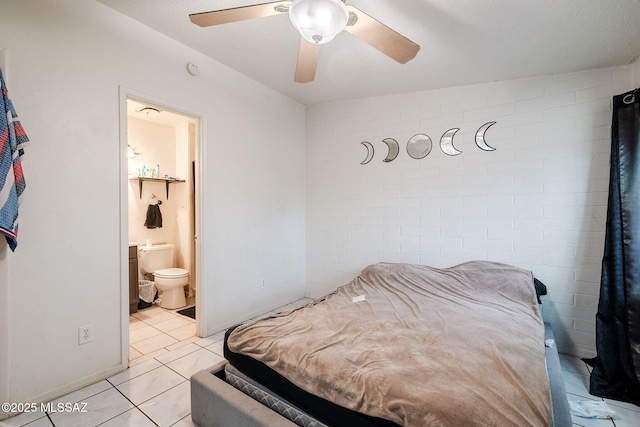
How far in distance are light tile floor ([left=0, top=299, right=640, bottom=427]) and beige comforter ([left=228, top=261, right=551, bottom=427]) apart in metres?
0.63

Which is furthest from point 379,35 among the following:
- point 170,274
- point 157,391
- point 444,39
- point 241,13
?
point 170,274

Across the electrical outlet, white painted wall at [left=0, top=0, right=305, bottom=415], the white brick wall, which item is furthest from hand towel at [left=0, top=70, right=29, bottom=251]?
the white brick wall

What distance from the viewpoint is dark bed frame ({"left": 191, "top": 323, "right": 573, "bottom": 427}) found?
4.06ft

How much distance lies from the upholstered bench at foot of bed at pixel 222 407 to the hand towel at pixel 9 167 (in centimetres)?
132

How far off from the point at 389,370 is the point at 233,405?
0.76 m

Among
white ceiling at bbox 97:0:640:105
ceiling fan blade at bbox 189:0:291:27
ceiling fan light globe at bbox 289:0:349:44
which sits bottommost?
ceiling fan light globe at bbox 289:0:349:44

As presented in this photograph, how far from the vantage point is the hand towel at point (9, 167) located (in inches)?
60.1

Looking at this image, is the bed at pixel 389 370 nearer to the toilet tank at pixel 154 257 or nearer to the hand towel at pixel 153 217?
the toilet tank at pixel 154 257

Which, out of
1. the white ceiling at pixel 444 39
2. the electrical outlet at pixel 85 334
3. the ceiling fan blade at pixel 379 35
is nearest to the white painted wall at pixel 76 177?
the electrical outlet at pixel 85 334

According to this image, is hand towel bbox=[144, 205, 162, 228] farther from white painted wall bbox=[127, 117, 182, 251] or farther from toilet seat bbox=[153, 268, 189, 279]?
toilet seat bbox=[153, 268, 189, 279]

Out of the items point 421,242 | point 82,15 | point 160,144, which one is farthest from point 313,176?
point 82,15

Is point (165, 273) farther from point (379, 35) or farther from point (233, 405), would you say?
point (379, 35)

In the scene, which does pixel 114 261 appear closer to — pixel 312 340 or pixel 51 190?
pixel 51 190

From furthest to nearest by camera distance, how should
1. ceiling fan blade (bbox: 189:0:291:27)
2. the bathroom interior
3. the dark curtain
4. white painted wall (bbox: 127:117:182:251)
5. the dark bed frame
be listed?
white painted wall (bbox: 127:117:182:251) → the bathroom interior → the dark curtain → ceiling fan blade (bbox: 189:0:291:27) → the dark bed frame
